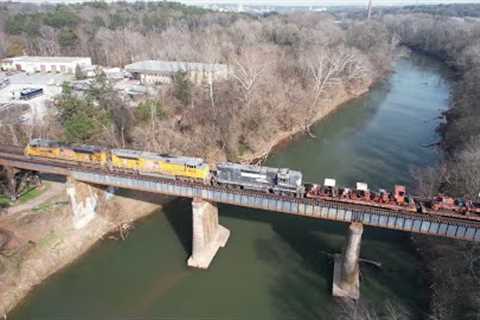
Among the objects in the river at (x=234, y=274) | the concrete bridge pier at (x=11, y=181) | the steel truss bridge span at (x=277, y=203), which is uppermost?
the steel truss bridge span at (x=277, y=203)

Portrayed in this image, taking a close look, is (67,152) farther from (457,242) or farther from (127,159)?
(457,242)

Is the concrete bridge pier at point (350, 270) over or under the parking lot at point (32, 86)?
under

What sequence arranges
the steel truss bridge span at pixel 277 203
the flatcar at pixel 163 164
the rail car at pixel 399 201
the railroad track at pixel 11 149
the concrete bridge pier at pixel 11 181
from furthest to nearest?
the railroad track at pixel 11 149, the concrete bridge pier at pixel 11 181, the flatcar at pixel 163 164, the rail car at pixel 399 201, the steel truss bridge span at pixel 277 203

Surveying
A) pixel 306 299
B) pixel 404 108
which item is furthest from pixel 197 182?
pixel 404 108

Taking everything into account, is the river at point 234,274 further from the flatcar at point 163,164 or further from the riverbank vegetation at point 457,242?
the flatcar at point 163,164

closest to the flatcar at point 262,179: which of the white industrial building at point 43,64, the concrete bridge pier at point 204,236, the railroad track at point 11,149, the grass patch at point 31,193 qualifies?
the concrete bridge pier at point 204,236

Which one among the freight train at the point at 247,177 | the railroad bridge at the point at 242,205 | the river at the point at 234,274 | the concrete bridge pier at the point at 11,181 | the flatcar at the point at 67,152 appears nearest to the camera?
the railroad bridge at the point at 242,205
